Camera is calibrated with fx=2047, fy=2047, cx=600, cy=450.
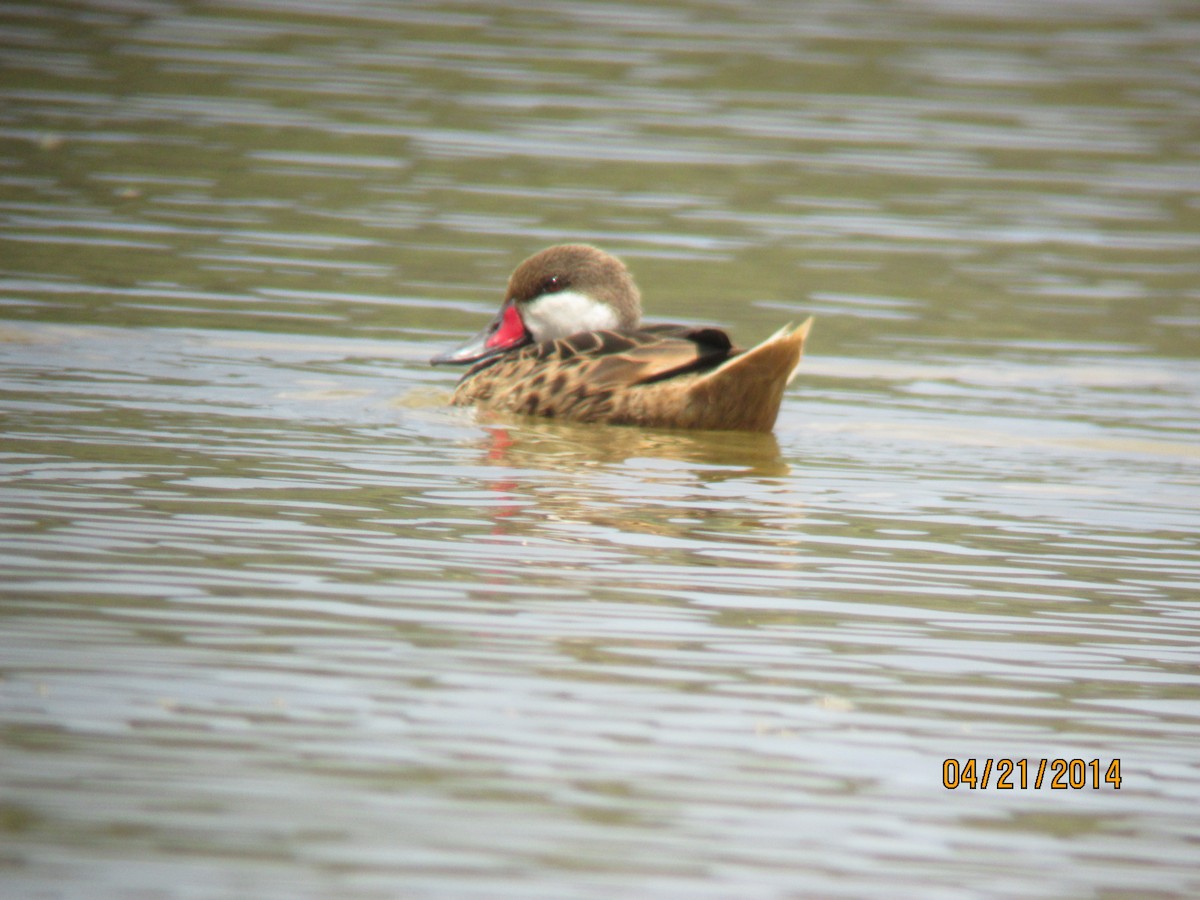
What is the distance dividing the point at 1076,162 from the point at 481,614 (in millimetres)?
13626

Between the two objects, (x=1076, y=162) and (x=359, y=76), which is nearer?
(x=1076, y=162)

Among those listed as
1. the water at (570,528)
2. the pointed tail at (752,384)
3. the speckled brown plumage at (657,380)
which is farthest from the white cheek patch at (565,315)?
the pointed tail at (752,384)

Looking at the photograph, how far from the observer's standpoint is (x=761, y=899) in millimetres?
3711

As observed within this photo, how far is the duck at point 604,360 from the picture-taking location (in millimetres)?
8180

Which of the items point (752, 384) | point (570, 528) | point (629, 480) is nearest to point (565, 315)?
point (752, 384)

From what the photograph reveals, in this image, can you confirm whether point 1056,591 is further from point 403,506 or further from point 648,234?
point 648,234

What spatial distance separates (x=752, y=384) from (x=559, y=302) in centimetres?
146

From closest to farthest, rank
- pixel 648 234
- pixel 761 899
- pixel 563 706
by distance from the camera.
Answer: pixel 761 899 → pixel 563 706 → pixel 648 234

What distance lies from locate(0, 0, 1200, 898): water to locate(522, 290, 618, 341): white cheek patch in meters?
0.59

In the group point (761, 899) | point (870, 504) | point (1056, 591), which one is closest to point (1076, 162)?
point (870, 504)

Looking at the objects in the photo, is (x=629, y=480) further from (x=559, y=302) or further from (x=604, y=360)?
(x=559, y=302)

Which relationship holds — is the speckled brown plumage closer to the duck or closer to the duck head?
the duck
